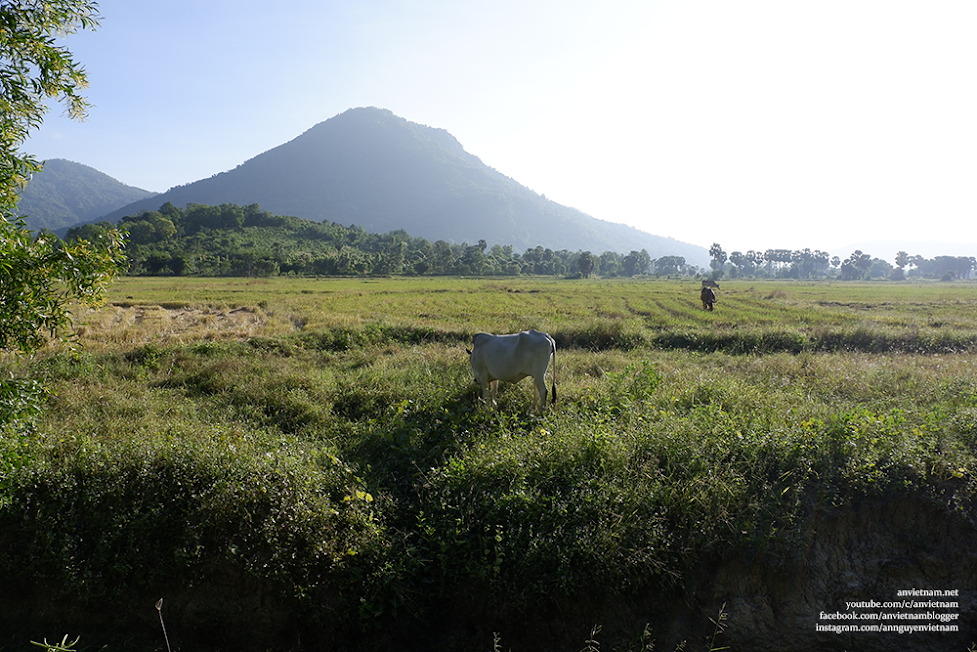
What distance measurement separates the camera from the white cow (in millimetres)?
7574

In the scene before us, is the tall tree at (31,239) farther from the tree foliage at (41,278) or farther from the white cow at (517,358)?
the white cow at (517,358)

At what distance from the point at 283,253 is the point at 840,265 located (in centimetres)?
15611

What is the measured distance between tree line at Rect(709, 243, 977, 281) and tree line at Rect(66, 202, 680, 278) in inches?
1577

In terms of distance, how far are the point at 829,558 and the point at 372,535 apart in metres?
4.84

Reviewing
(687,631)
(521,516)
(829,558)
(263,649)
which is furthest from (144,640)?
(829,558)

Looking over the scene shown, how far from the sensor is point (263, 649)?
4.62 meters

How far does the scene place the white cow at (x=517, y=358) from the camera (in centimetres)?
757

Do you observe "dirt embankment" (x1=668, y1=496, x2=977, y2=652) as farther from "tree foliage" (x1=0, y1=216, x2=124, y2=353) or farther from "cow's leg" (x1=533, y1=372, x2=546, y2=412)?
"tree foliage" (x1=0, y1=216, x2=124, y2=353)

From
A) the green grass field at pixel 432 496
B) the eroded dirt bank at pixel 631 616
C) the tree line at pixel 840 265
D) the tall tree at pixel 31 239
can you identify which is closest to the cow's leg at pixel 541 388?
the green grass field at pixel 432 496

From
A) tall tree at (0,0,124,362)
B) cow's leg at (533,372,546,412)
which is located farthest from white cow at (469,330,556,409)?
tall tree at (0,0,124,362)

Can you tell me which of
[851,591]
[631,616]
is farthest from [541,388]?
[851,591]

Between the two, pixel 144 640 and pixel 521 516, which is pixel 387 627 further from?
pixel 144 640

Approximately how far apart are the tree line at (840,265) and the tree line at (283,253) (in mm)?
40063

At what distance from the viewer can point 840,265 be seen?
471ft
